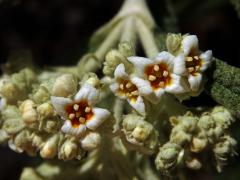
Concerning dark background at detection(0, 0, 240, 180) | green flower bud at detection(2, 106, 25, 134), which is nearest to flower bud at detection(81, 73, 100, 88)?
green flower bud at detection(2, 106, 25, 134)

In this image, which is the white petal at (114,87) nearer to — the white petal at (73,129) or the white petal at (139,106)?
the white petal at (139,106)

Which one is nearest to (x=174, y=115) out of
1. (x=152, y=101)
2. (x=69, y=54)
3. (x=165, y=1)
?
(x=152, y=101)

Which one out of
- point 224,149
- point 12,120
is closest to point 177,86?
point 224,149

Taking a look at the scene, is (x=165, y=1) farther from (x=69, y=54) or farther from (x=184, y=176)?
(x=184, y=176)

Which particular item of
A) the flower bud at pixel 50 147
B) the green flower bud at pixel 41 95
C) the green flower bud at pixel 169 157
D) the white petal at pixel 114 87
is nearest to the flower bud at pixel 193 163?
the green flower bud at pixel 169 157

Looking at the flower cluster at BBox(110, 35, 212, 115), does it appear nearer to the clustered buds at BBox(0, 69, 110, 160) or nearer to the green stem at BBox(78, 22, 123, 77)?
the clustered buds at BBox(0, 69, 110, 160)

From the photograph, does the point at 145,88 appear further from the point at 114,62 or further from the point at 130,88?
the point at 114,62
